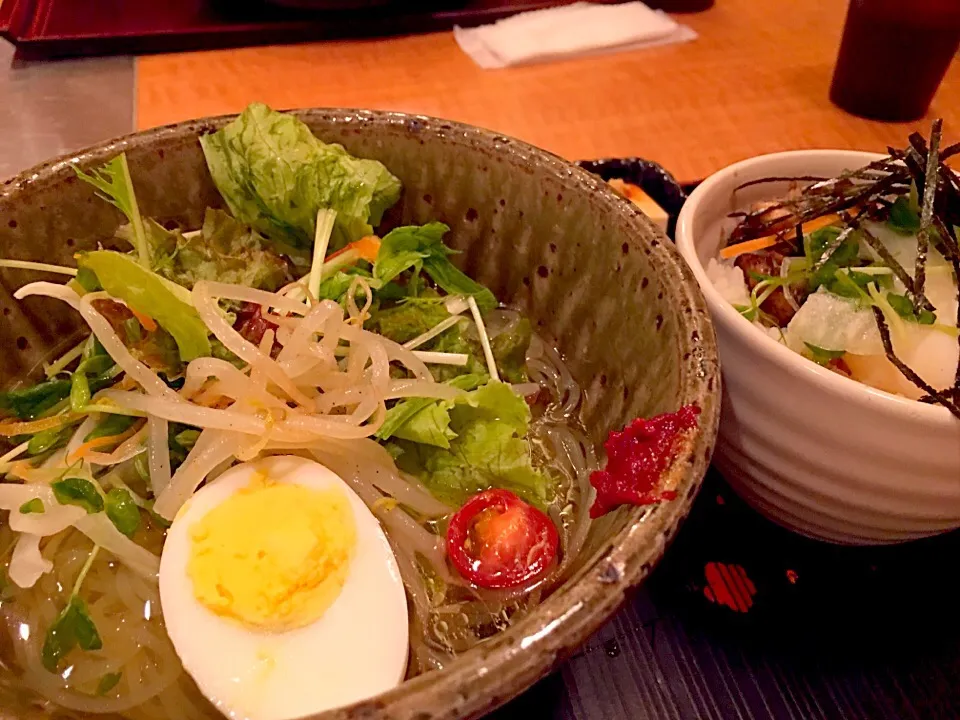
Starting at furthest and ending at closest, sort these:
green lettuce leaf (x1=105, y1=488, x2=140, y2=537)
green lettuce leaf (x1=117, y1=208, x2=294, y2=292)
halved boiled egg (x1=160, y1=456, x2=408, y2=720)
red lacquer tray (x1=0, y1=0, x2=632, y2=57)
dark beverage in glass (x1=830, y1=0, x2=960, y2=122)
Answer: red lacquer tray (x1=0, y1=0, x2=632, y2=57) → dark beverage in glass (x1=830, y1=0, x2=960, y2=122) → green lettuce leaf (x1=117, y1=208, x2=294, y2=292) → green lettuce leaf (x1=105, y1=488, x2=140, y2=537) → halved boiled egg (x1=160, y1=456, x2=408, y2=720)

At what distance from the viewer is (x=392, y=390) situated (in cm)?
99

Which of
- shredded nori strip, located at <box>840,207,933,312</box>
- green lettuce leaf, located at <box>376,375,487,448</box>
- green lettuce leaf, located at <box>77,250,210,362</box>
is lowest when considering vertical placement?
green lettuce leaf, located at <box>376,375,487,448</box>

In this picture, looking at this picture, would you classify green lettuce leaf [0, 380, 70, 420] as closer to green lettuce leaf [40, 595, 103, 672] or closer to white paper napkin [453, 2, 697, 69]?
green lettuce leaf [40, 595, 103, 672]

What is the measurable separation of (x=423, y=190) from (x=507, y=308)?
8.8 inches

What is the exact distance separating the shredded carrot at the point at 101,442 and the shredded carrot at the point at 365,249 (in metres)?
0.37

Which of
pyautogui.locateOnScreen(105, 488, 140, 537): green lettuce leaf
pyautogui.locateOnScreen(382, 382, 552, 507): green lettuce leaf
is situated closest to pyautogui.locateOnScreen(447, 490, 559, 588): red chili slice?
pyautogui.locateOnScreen(382, 382, 552, 507): green lettuce leaf

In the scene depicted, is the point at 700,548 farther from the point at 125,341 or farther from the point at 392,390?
the point at 125,341

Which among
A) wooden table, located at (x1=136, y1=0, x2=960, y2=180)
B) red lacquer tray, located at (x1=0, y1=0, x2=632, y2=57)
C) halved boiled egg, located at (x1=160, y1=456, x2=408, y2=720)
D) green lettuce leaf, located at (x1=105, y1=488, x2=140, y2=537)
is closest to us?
halved boiled egg, located at (x1=160, y1=456, x2=408, y2=720)

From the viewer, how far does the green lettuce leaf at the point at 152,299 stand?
0.96 meters

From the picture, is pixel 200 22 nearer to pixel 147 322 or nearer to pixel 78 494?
pixel 147 322

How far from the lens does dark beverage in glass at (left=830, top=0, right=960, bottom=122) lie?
1.76m

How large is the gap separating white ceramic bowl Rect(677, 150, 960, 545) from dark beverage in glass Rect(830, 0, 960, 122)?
1150mm

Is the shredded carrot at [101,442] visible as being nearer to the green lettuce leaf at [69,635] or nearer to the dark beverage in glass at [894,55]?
the green lettuce leaf at [69,635]

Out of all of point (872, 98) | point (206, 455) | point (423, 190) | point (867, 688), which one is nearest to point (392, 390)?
point (206, 455)
